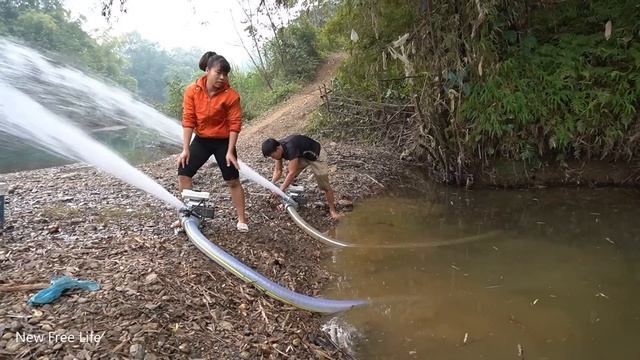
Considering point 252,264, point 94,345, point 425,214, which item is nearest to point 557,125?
point 425,214

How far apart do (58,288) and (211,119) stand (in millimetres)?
2040

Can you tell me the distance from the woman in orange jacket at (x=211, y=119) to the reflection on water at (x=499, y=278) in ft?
5.48

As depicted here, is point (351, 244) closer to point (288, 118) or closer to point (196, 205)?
point (196, 205)

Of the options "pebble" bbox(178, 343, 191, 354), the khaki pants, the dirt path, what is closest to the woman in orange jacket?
the khaki pants

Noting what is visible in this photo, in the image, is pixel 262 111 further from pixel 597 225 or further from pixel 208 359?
pixel 208 359

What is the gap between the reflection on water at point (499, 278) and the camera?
3416 millimetres

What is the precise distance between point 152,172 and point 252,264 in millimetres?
3851

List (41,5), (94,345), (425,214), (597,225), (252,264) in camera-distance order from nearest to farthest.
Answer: (94,345)
(252,264)
(597,225)
(425,214)
(41,5)

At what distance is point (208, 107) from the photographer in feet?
14.3

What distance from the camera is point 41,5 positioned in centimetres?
3350

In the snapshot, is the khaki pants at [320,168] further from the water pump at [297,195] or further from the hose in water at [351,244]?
the hose in water at [351,244]

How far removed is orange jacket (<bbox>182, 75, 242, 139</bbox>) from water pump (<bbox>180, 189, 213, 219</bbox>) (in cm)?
65

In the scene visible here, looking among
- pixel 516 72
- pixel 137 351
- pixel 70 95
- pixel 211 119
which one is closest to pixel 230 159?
pixel 211 119

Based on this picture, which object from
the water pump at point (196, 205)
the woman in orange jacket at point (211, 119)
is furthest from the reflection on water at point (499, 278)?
the woman in orange jacket at point (211, 119)
